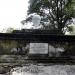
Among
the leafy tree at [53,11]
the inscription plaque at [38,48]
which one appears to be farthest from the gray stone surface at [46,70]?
the leafy tree at [53,11]

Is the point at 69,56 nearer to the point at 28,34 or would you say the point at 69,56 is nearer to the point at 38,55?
the point at 38,55

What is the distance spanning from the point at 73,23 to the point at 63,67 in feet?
35.9

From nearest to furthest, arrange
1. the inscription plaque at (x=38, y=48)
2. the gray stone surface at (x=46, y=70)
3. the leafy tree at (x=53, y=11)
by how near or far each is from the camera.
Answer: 1. the gray stone surface at (x=46, y=70)
2. the inscription plaque at (x=38, y=48)
3. the leafy tree at (x=53, y=11)

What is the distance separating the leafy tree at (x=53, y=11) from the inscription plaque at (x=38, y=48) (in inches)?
390

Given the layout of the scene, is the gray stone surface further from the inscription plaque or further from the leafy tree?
the leafy tree

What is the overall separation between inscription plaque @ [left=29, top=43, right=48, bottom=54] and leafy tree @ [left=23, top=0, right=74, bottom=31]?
32.5 feet

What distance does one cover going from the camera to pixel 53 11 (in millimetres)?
18125

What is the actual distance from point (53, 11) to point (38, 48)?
1148 centimetres

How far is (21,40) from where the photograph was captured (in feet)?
23.4

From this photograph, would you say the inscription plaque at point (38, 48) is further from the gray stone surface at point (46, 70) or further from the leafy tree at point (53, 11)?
the leafy tree at point (53, 11)

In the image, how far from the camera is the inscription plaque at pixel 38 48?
23.1ft

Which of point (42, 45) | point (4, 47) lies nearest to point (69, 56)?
point (42, 45)

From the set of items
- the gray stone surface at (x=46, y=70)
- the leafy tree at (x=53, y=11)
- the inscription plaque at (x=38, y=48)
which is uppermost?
the leafy tree at (x=53, y=11)

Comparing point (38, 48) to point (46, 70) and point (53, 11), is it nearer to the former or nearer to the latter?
point (46, 70)
